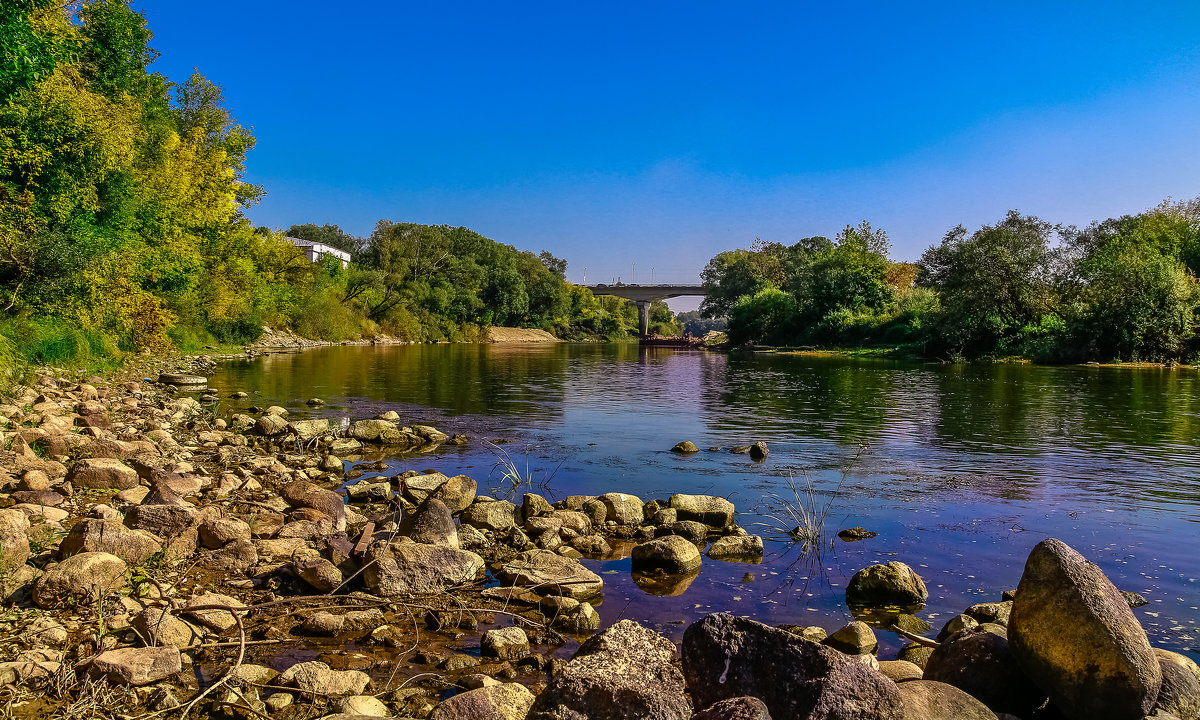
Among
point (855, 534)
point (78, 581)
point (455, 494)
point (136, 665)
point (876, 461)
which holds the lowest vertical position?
point (855, 534)

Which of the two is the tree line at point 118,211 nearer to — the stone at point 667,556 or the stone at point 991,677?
the stone at point 667,556

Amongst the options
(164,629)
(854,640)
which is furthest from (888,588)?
(164,629)

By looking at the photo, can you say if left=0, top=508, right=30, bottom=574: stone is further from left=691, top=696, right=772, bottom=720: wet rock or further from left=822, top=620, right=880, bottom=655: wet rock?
left=822, top=620, right=880, bottom=655: wet rock

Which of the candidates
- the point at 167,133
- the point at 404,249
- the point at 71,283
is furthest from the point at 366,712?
the point at 404,249

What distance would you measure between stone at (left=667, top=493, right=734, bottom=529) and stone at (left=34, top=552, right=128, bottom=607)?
270 inches

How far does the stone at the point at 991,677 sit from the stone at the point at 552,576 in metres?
3.55

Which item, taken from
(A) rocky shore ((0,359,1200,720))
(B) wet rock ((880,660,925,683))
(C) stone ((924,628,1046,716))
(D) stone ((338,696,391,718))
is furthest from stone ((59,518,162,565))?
(C) stone ((924,628,1046,716))

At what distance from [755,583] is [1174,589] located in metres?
4.63

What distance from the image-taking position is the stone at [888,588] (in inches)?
300

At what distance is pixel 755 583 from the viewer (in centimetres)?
827

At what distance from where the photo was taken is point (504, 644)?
6180mm

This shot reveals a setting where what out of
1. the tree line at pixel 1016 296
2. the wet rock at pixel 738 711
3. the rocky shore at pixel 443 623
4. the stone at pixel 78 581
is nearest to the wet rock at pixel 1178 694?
the rocky shore at pixel 443 623

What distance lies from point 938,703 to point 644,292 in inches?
5816

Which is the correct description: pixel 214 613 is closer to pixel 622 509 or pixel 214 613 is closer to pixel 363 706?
pixel 363 706
